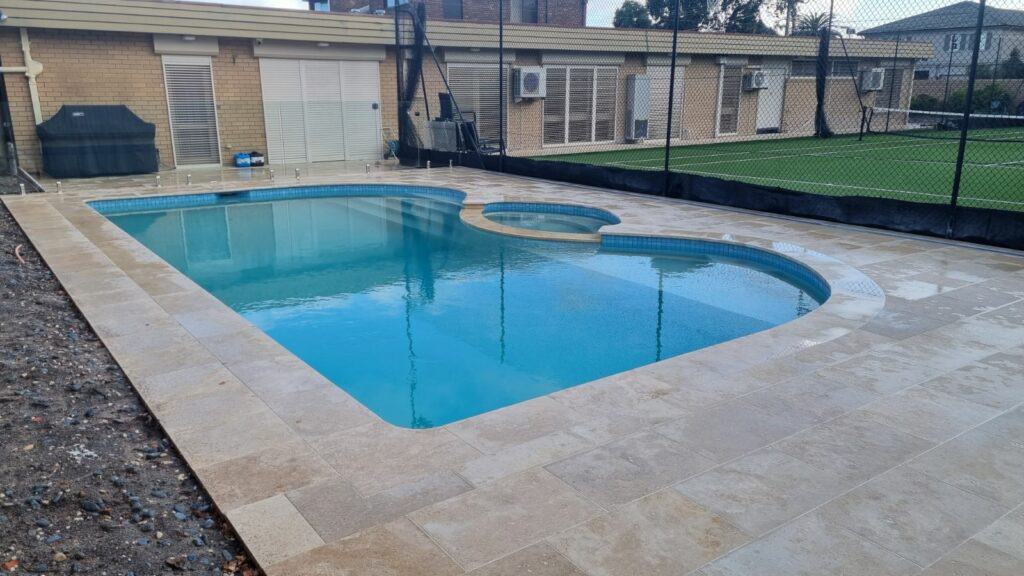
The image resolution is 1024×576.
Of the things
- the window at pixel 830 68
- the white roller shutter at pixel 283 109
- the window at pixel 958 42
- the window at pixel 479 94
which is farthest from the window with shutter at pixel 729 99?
the white roller shutter at pixel 283 109

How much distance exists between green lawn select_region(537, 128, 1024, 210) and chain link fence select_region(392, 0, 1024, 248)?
0.20ft

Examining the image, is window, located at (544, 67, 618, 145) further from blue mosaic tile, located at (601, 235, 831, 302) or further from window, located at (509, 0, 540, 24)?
blue mosaic tile, located at (601, 235, 831, 302)

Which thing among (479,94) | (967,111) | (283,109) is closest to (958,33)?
(479,94)

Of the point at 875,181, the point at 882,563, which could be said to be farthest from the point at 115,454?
the point at 875,181

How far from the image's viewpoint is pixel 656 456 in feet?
10.5

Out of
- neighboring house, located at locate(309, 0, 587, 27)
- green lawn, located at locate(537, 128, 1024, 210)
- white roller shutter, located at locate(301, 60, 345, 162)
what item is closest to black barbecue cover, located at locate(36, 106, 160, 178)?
white roller shutter, located at locate(301, 60, 345, 162)

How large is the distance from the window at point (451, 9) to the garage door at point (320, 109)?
8298 mm

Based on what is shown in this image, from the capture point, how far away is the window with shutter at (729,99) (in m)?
22.0

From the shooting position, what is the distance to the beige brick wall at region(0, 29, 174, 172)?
1317 cm

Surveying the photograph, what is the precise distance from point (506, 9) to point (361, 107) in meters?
10.6

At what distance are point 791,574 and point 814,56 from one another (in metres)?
22.7

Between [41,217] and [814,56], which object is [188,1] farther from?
[814,56]

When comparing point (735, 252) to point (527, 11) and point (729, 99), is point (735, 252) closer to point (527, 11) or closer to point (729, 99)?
point (729, 99)

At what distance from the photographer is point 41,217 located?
9.05 metres
